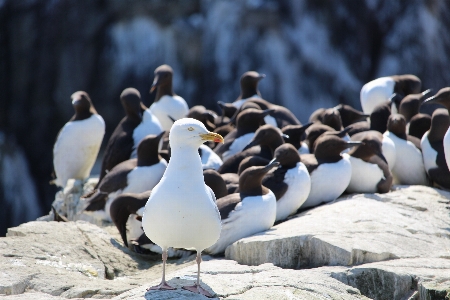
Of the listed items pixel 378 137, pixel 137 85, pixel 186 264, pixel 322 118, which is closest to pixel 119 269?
pixel 186 264

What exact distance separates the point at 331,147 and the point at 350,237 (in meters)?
1.86

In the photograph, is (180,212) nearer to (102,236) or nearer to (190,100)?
(102,236)

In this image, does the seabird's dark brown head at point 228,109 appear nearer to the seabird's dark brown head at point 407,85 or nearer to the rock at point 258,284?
the seabird's dark brown head at point 407,85

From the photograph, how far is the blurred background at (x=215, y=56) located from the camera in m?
16.2

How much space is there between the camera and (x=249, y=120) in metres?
9.59

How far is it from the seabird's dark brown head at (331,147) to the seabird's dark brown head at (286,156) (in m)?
0.47

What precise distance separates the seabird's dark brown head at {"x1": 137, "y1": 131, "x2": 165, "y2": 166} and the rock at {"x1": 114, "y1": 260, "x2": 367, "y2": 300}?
2825mm

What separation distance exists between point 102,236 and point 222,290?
2.80m

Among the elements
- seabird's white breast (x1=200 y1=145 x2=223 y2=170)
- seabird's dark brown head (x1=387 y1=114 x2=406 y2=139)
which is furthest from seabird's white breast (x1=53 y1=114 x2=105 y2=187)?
seabird's dark brown head (x1=387 y1=114 x2=406 y2=139)

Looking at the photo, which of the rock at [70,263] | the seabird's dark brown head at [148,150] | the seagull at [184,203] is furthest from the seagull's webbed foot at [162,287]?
the seabird's dark brown head at [148,150]

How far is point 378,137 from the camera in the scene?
28.8ft

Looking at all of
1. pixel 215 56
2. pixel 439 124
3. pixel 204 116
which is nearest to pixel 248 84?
pixel 204 116

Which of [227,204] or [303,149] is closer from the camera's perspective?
[227,204]

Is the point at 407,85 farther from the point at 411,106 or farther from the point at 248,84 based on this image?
the point at 248,84
